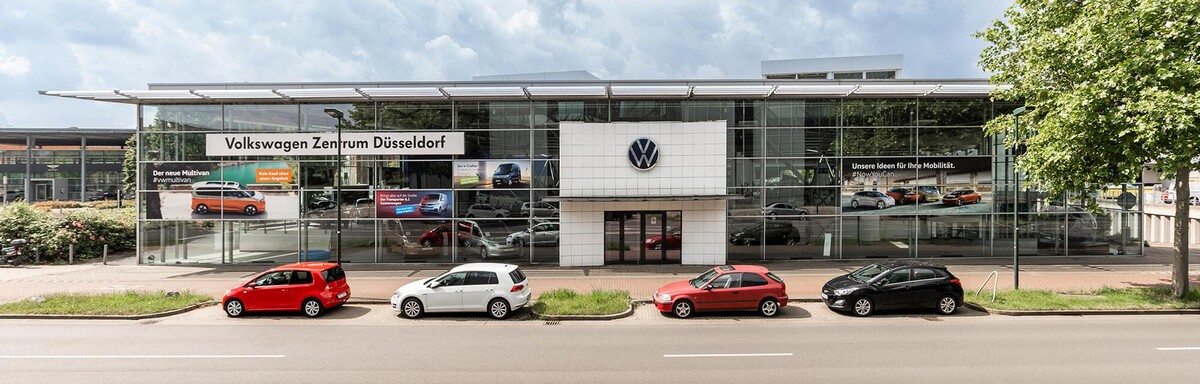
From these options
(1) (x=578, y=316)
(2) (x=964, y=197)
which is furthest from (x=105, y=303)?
(2) (x=964, y=197)

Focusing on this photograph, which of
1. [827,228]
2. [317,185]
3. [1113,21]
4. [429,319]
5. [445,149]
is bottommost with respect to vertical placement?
[429,319]

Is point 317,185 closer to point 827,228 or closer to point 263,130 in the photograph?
point 263,130

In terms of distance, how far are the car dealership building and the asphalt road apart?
27.1 ft

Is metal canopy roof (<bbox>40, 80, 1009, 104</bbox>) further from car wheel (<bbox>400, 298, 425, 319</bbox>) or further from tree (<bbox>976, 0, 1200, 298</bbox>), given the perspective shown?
car wheel (<bbox>400, 298, 425, 319</bbox>)

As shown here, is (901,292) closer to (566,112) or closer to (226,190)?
(566,112)

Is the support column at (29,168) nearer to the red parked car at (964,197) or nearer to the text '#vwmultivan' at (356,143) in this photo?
the text '#vwmultivan' at (356,143)

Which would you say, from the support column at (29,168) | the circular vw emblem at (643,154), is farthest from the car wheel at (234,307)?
the support column at (29,168)

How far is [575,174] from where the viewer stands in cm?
2047

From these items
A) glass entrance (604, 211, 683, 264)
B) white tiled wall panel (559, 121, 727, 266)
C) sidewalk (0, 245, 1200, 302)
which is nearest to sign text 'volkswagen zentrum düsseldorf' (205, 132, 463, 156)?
sidewalk (0, 245, 1200, 302)

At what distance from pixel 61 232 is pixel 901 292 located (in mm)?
31258

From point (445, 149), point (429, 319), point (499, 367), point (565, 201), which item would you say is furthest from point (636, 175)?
point (499, 367)

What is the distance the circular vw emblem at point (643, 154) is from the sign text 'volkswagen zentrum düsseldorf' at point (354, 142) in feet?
22.0

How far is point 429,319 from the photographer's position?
12.9 meters

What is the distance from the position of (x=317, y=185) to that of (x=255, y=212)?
9.28 ft
